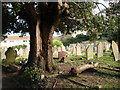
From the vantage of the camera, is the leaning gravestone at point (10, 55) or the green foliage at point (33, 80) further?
the leaning gravestone at point (10, 55)

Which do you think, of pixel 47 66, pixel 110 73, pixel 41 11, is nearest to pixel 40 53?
pixel 47 66

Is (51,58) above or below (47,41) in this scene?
below

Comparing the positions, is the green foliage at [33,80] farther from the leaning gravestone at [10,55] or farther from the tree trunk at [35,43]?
the leaning gravestone at [10,55]

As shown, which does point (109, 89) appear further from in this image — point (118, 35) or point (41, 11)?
point (118, 35)

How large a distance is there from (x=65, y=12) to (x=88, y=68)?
10.6 ft

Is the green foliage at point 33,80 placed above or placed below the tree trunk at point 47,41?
below

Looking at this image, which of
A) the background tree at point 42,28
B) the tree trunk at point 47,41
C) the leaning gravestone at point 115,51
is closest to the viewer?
the background tree at point 42,28

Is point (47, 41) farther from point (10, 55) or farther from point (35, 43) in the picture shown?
point (10, 55)

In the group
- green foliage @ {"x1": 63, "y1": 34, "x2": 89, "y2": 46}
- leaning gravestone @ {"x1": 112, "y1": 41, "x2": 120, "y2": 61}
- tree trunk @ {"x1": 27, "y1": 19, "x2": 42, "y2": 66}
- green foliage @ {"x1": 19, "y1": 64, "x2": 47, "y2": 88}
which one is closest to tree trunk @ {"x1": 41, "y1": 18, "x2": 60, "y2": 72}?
tree trunk @ {"x1": 27, "y1": 19, "x2": 42, "y2": 66}

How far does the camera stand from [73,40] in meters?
42.5

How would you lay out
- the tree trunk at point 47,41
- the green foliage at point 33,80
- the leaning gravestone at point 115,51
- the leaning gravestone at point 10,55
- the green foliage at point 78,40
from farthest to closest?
the green foliage at point 78,40
the leaning gravestone at point 10,55
the leaning gravestone at point 115,51
the tree trunk at point 47,41
the green foliage at point 33,80

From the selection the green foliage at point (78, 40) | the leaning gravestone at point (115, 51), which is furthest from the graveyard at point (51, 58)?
the green foliage at point (78, 40)

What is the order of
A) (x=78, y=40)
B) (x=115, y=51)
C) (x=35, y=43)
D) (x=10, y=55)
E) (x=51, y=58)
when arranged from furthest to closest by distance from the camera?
(x=78, y=40)
(x=10, y=55)
(x=115, y=51)
(x=51, y=58)
(x=35, y=43)

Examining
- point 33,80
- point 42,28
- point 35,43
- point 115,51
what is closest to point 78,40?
point 115,51
